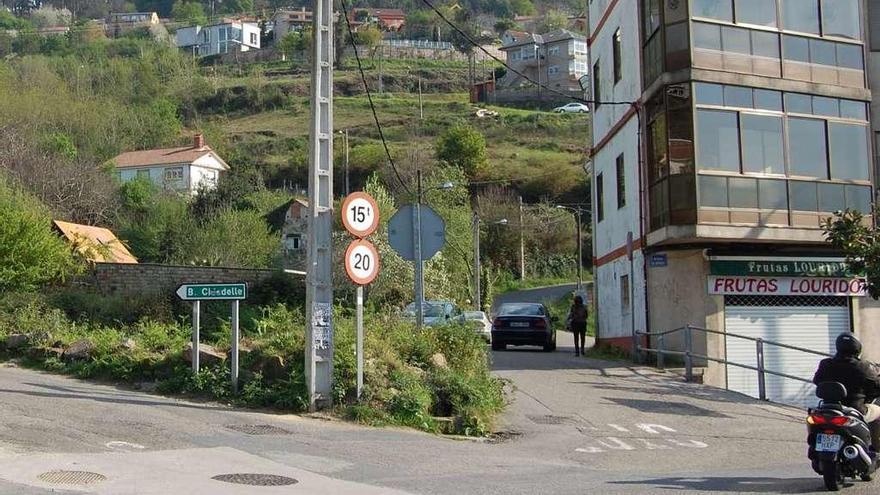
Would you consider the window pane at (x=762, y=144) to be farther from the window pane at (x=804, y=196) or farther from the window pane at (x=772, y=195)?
the window pane at (x=804, y=196)

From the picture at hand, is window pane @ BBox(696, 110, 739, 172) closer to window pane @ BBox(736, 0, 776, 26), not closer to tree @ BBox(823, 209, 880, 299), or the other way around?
window pane @ BBox(736, 0, 776, 26)

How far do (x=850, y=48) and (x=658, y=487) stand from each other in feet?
53.7

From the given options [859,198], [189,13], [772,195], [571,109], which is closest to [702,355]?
[772,195]

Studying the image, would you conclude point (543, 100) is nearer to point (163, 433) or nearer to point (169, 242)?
point (169, 242)

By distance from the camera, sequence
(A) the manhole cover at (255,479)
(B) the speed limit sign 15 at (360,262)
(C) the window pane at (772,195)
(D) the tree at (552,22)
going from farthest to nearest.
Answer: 1. (D) the tree at (552,22)
2. (C) the window pane at (772,195)
3. (B) the speed limit sign 15 at (360,262)
4. (A) the manhole cover at (255,479)

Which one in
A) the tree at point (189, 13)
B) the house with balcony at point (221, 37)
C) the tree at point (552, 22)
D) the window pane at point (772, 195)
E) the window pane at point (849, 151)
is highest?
the tree at point (189, 13)

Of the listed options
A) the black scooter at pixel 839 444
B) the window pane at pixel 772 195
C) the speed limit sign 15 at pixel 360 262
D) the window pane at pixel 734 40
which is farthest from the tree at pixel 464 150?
the black scooter at pixel 839 444

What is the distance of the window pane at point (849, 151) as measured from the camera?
2220 centimetres

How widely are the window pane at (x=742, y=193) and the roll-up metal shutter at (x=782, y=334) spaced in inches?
84.9

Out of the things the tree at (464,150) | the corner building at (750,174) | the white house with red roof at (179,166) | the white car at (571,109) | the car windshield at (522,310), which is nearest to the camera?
the corner building at (750,174)

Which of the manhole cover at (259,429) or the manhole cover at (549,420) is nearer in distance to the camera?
the manhole cover at (259,429)

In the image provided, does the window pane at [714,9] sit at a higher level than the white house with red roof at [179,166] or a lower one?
lower

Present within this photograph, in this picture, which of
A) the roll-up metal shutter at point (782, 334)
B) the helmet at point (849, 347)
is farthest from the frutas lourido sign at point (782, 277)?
the helmet at point (849, 347)

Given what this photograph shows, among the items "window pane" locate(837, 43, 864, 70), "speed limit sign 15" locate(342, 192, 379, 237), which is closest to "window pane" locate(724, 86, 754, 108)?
"window pane" locate(837, 43, 864, 70)
